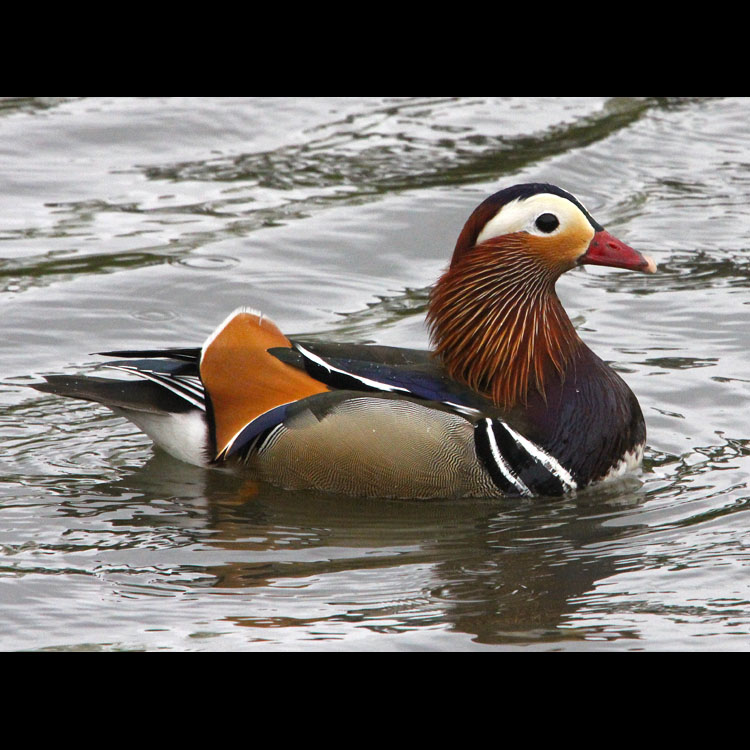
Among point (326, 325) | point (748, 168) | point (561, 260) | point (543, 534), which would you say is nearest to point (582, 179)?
point (748, 168)

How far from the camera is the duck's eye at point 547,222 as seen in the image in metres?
7.07

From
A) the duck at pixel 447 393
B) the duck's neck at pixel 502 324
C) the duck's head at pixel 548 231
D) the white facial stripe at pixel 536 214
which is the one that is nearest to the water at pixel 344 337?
the duck at pixel 447 393

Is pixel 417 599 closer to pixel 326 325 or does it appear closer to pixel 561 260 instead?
pixel 561 260

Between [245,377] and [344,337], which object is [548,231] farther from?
[344,337]

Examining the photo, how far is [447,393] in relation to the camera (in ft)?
23.2

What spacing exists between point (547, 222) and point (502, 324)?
57 centimetres

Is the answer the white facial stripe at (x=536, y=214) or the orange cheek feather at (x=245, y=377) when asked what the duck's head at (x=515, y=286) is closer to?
the white facial stripe at (x=536, y=214)

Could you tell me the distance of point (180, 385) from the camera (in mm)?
7223

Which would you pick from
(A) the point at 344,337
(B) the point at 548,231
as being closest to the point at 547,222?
(B) the point at 548,231

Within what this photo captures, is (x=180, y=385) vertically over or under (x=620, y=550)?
over

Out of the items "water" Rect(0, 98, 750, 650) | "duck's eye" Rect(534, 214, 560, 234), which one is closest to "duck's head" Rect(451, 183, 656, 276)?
"duck's eye" Rect(534, 214, 560, 234)

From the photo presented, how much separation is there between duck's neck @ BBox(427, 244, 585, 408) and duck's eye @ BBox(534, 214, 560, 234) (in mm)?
172
